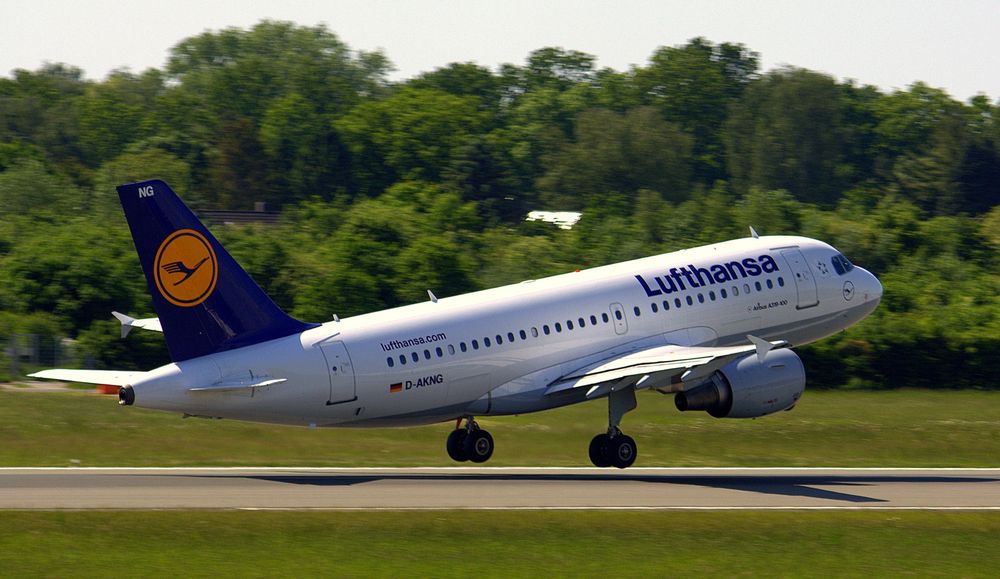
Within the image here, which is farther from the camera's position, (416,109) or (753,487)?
(416,109)

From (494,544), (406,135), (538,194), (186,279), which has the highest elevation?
(406,135)

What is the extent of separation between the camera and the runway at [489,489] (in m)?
38.8

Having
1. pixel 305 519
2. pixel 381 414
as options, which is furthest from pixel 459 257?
pixel 305 519

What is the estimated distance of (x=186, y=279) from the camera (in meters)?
40.3

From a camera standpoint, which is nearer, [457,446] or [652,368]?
[652,368]

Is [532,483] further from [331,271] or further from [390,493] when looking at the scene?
[331,271]

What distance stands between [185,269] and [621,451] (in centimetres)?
1486

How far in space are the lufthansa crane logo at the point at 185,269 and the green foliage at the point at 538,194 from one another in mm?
30050

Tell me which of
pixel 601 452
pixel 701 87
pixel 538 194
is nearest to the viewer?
pixel 601 452

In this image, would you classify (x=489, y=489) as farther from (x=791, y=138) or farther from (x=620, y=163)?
(x=791, y=138)

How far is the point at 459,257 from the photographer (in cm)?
8281

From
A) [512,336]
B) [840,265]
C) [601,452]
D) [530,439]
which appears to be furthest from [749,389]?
[840,265]

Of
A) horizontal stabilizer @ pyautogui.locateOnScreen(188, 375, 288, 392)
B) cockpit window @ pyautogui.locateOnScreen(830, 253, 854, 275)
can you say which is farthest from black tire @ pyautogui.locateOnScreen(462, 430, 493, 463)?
cockpit window @ pyautogui.locateOnScreen(830, 253, 854, 275)

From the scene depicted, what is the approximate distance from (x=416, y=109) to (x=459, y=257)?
92.8 meters
